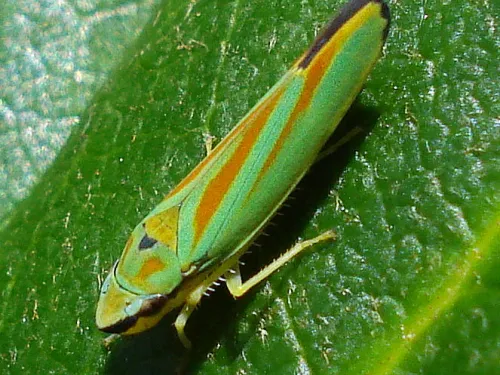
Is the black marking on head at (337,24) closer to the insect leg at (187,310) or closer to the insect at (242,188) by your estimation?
the insect at (242,188)

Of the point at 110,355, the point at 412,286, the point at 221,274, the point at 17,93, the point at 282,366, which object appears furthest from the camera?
the point at 17,93

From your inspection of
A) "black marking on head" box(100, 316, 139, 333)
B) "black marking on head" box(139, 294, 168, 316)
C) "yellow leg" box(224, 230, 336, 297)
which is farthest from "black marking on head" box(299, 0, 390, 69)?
"black marking on head" box(100, 316, 139, 333)

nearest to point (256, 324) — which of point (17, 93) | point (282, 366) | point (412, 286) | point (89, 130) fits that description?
point (282, 366)

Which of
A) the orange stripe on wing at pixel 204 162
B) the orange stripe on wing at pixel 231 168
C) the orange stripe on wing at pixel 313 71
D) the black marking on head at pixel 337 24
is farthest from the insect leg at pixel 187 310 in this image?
the black marking on head at pixel 337 24

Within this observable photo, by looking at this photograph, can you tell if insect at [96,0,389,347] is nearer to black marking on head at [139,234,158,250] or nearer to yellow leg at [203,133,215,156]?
black marking on head at [139,234,158,250]

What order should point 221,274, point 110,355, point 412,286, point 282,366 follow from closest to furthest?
1. point 412,286
2. point 282,366
3. point 221,274
4. point 110,355

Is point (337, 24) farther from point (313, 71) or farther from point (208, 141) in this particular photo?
point (208, 141)

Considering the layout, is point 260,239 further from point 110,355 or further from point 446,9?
point 446,9
